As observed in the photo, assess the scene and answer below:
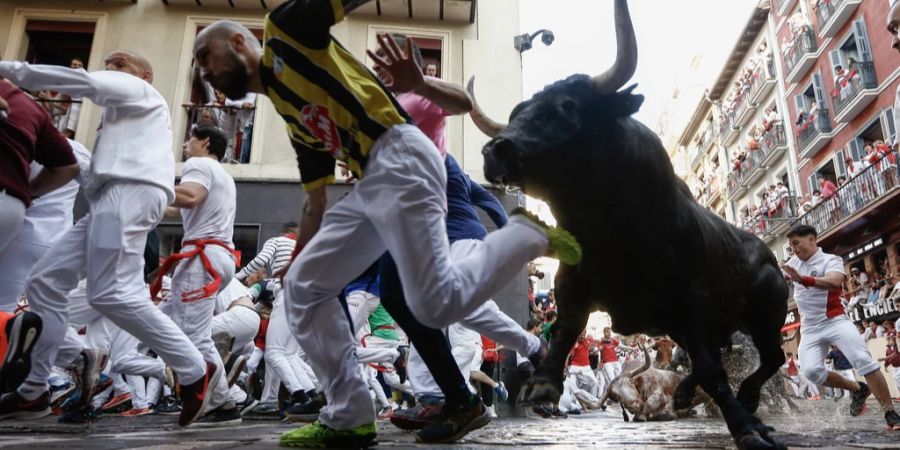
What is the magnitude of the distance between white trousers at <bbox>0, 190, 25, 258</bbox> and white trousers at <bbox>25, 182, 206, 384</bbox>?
34 centimetres

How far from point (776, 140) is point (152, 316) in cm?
3106

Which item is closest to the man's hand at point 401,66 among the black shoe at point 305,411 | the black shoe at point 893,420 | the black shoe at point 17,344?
the black shoe at point 17,344

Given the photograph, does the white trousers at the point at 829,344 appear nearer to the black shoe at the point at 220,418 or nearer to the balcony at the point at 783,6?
the black shoe at the point at 220,418

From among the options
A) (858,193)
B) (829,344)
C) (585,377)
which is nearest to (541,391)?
(829,344)

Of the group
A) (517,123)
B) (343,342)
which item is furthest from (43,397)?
(517,123)

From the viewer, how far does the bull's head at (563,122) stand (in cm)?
246

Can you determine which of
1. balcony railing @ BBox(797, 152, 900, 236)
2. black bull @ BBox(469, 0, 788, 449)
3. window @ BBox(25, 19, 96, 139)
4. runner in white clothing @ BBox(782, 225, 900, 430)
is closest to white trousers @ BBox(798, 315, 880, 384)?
runner in white clothing @ BBox(782, 225, 900, 430)

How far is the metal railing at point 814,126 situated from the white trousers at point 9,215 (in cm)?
2802

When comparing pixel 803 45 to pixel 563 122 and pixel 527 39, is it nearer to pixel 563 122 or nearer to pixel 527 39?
pixel 527 39

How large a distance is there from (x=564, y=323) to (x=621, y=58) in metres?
1.16

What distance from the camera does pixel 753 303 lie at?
123 inches

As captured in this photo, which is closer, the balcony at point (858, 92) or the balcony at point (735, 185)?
the balcony at point (858, 92)

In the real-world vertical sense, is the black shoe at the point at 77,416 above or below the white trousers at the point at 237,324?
below

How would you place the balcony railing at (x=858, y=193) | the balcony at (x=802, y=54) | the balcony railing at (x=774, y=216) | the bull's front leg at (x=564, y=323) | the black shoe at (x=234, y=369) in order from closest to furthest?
1. the bull's front leg at (x=564, y=323)
2. the black shoe at (x=234, y=369)
3. the balcony railing at (x=858, y=193)
4. the balcony at (x=802, y=54)
5. the balcony railing at (x=774, y=216)
